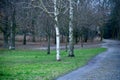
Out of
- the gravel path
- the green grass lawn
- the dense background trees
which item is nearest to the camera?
the gravel path

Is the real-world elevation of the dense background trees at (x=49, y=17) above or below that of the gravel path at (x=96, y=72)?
above

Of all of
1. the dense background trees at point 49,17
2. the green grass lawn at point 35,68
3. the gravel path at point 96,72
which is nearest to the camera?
the gravel path at point 96,72

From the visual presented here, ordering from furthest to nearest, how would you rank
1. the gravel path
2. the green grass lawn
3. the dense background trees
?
the dense background trees < the green grass lawn < the gravel path

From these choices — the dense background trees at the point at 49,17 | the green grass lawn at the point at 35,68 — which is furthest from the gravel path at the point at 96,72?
the dense background trees at the point at 49,17

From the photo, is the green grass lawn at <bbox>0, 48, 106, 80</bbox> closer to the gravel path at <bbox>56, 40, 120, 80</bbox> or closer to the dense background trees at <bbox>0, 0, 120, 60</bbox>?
the gravel path at <bbox>56, 40, 120, 80</bbox>

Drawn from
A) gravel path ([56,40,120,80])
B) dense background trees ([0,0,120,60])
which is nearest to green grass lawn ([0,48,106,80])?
gravel path ([56,40,120,80])

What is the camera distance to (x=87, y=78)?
15031mm

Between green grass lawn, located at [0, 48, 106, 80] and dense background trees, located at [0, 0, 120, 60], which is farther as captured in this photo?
dense background trees, located at [0, 0, 120, 60]

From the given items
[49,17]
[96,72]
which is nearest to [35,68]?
[96,72]

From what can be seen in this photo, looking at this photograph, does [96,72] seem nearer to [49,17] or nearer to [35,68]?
[35,68]

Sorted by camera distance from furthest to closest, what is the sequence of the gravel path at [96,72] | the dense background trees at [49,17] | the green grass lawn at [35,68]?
the dense background trees at [49,17] < the green grass lawn at [35,68] < the gravel path at [96,72]

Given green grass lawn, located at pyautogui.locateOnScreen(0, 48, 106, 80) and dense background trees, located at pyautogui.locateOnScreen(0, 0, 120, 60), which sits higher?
dense background trees, located at pyautogui.locateOnScreen(0, 0, 120, 60)

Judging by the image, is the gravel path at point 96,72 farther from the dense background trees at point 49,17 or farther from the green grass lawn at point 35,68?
the dense background trees at point 49,17

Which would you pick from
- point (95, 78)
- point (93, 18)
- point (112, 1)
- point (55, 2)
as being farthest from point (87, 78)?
point (112, 1)
